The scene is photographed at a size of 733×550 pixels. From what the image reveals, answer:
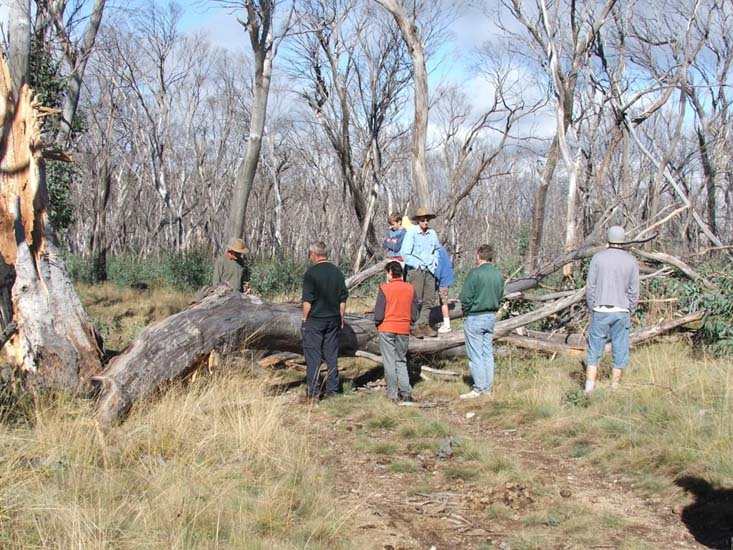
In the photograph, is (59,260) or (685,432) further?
(59,260)

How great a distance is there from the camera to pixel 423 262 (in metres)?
10.0

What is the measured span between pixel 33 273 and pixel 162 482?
3.51 m

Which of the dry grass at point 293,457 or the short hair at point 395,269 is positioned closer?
the dry grass at point 293,457

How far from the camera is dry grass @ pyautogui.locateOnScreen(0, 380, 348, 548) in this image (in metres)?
4.12

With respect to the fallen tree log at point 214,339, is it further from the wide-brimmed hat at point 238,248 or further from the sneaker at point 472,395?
the wide-brimmed hat at point 238,248

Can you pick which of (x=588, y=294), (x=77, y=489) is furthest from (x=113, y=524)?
(x=588, y=294)

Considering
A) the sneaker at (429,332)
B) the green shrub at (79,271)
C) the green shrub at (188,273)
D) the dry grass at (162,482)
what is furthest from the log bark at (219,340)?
the green shrub at (79,271)

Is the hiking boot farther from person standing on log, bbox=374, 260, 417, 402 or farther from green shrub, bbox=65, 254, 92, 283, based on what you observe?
green shrub, bbox=65, 254, 92, 283

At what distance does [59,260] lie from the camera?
7754mm

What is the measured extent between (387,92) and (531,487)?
19646mm

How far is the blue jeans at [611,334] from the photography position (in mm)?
7852

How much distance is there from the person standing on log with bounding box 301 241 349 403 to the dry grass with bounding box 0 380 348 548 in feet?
5.44

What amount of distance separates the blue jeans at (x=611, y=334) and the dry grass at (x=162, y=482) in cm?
355

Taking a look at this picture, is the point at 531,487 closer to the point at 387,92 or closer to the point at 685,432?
the point at 685,432
